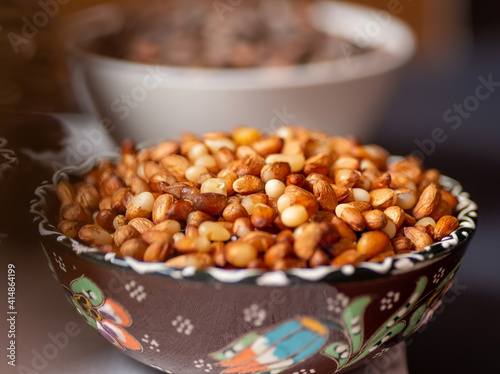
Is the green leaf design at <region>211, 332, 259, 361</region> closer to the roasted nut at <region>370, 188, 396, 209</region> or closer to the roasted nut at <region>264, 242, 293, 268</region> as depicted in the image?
the roasted nut at <region>264, 242, 293, 268</region>

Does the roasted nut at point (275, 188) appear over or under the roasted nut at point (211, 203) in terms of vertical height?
over

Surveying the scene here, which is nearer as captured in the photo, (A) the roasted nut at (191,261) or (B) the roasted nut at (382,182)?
(A) the roasted nut at (191,261)

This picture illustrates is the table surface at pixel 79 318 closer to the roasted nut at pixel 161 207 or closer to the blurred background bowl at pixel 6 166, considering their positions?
the blurred background bowl at pixel 6 166

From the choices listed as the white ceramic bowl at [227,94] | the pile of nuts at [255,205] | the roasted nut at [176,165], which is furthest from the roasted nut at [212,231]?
the white ceramic bowl at [227,94]

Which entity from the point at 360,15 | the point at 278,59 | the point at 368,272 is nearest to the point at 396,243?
the point at 368,272

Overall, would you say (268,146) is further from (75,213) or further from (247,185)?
(75,213)

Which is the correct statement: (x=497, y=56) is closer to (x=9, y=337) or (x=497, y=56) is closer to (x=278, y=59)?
(x=278, y=59)

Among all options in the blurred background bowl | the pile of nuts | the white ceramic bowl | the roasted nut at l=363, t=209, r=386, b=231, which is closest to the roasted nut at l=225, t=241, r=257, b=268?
the pile of nuts
